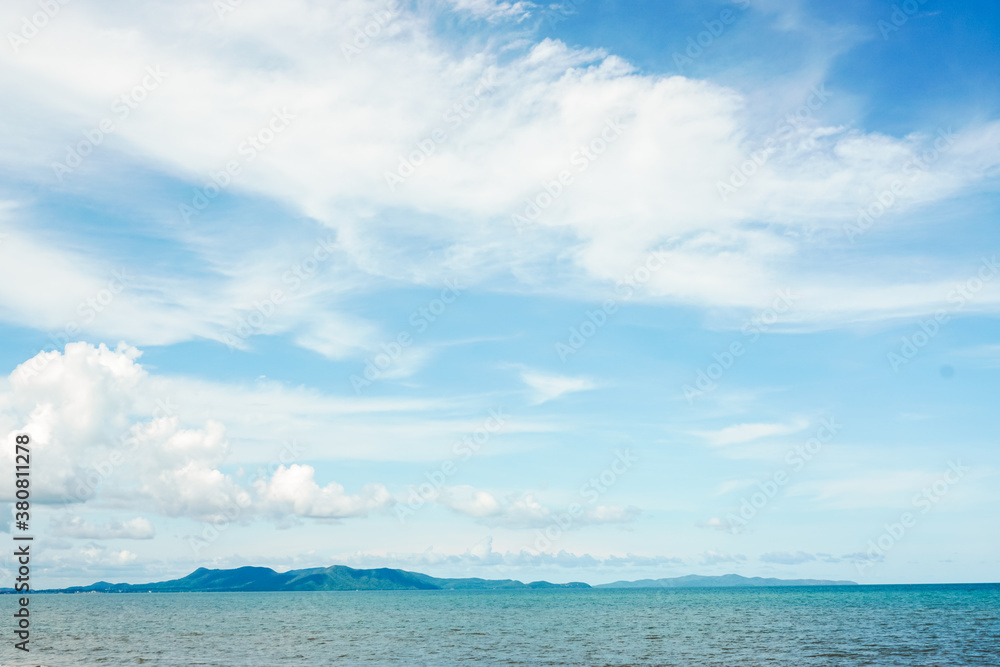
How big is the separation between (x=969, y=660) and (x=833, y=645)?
13.4 metres

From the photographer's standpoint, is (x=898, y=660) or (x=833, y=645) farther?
(x=833, y=645)

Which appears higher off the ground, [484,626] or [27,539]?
[27,539]

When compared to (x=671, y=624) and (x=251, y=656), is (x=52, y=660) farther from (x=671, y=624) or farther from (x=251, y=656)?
(x=671, y=624)

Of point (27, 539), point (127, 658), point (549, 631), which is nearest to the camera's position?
point (27, 539)

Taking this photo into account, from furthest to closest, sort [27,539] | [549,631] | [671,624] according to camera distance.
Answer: [671,624]
[549,631]
[27,539]

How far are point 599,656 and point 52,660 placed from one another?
1794 inches

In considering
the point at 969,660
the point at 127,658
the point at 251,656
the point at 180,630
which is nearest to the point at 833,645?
the point at 969,660

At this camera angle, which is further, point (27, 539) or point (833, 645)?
point (833, 645)

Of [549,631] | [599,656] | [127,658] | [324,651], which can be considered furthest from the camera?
[549,631]

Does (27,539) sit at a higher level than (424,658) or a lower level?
higher

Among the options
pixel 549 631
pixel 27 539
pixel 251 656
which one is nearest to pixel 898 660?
pixel 549 631

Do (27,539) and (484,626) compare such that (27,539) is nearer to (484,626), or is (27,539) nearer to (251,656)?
(251,656)

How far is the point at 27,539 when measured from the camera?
37.6 metres

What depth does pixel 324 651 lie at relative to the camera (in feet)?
213
